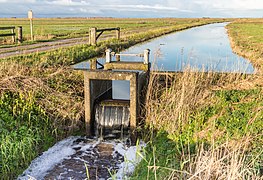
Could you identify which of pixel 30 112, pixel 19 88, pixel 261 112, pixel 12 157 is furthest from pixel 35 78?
pixel 261 112

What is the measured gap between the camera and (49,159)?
762 centimetres

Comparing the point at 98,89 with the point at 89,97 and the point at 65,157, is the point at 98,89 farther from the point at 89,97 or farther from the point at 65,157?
the point at 65,157

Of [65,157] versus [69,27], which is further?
[69,27]

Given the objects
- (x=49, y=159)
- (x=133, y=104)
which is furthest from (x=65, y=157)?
(x=133, y=104)

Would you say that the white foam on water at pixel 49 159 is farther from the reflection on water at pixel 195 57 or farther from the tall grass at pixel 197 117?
the reflection on water at pixel 195 57

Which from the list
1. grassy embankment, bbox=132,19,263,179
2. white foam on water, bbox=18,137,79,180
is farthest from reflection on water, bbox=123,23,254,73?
white foam on water, bbox=18,137,79,180

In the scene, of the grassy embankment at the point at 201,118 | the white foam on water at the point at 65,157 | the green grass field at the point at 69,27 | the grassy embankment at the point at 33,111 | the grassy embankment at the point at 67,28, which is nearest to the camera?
the grassy embankment at the point at 201,118

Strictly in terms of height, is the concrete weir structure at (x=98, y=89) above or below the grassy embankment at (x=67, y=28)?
below

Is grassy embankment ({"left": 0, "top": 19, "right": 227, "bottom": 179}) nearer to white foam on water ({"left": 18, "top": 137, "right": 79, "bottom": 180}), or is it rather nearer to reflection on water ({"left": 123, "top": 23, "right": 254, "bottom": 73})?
white foam on water ({"left": 18, "top": 137, "right": 79, "bottom": 180})

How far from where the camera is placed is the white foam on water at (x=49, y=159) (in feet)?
22.8

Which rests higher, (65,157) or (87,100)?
(87,100)

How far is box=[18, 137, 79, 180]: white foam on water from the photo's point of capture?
6948 mm

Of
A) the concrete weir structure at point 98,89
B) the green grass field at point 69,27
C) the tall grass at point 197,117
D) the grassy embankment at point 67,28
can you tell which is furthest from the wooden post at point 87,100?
the green grass field at point 69,27

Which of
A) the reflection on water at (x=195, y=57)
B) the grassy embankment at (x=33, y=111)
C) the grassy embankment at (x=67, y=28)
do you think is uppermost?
the grassy embankment at (x=67, y=28)
